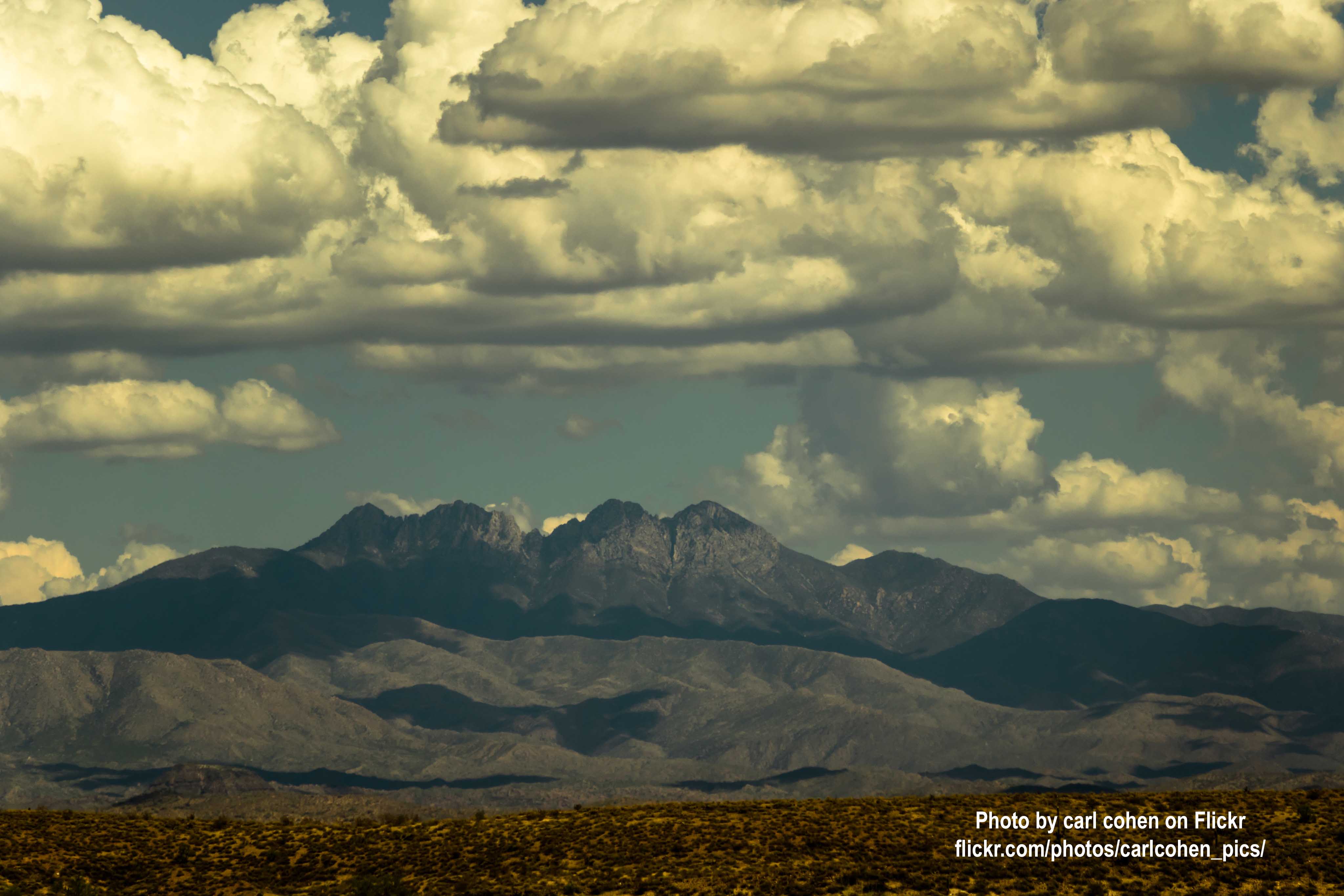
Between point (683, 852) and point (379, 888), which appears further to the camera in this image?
point (683, 852)

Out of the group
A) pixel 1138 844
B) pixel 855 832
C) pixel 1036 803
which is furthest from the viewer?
pixel 1036 803

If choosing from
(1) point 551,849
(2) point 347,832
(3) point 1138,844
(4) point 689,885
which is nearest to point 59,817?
(2) point 347,832

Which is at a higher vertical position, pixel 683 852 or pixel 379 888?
pixel 683 852

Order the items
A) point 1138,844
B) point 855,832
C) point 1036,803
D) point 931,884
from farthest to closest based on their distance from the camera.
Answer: point 1036,803 → point 855,832 → point 1138,844 → point 931,884

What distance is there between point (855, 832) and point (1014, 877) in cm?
1218

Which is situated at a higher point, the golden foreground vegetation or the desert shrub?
the golden foreground vegetation

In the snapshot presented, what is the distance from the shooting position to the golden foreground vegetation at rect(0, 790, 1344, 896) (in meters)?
74.2

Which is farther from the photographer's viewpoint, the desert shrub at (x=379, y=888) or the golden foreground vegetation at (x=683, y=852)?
the desert shrub at (x=379, y=888)

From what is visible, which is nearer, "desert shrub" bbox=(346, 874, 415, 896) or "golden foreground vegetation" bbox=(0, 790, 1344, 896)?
"golden foreground vegetation" bbox=(0, 790, 1344, 896)

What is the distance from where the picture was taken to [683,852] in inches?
3226

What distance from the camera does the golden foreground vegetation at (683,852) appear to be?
74.2 meters

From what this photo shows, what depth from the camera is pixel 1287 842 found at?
3127 inches

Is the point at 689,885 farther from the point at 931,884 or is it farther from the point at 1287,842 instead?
the point at 1287,842

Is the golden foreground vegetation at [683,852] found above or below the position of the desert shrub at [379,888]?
above
